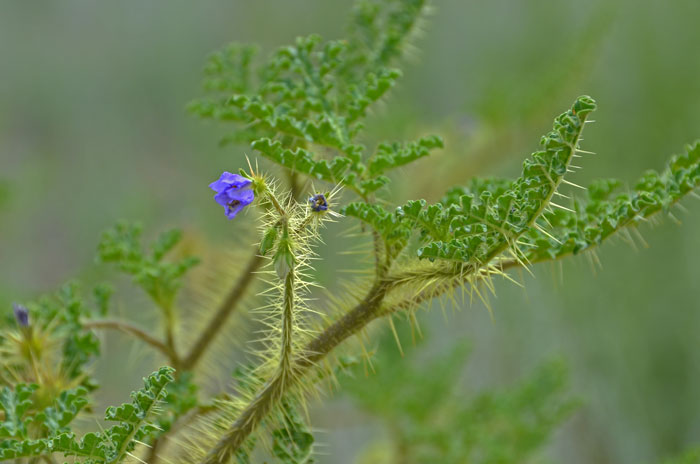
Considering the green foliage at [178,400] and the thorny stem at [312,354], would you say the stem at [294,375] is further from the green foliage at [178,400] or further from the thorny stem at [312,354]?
the green foliage at [178,400]

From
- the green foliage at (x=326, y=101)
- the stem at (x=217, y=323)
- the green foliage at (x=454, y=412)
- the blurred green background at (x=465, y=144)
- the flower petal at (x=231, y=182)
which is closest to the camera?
the flower petal at (x=231, y=182)

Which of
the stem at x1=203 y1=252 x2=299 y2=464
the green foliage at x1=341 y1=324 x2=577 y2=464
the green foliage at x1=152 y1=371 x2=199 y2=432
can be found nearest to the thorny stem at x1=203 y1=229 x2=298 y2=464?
the stem at x1=203 y1=252 x2=299 y2=464

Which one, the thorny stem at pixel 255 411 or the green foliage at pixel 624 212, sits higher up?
the green foliage at pixel 624 212

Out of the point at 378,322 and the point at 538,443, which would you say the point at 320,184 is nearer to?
the point at 378,322

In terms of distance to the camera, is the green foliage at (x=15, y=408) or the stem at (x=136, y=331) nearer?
the green foliage at (x=15, y=408)

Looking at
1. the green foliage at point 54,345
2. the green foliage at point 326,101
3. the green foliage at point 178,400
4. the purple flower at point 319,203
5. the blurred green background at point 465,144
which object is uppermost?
the blurred green background at point 465,144

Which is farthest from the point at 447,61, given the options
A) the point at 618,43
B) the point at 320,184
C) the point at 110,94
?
the point at 320,184

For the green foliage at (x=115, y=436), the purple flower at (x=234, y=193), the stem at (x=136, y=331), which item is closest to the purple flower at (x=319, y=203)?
the purple flower at (x=234, y=193)

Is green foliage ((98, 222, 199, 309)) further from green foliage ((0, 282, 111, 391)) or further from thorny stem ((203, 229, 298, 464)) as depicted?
thorny stem ((203, 229, 298, 464))
